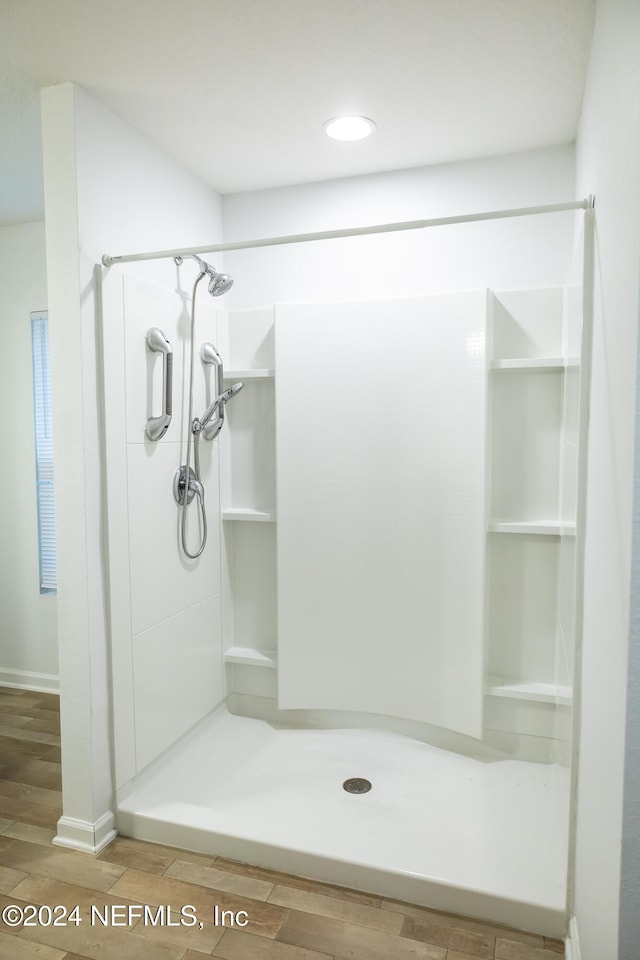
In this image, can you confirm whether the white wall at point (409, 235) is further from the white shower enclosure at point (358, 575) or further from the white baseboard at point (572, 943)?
the white baseboard at point (572, 943)

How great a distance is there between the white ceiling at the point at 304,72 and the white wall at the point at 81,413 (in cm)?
18

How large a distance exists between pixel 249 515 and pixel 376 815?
1.29m

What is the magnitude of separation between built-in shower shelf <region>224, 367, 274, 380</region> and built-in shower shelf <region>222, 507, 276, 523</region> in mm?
593

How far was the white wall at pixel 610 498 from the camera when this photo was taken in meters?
1.00

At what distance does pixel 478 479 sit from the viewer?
239 centimetres

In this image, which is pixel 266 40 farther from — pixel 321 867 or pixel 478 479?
pixel 321 867

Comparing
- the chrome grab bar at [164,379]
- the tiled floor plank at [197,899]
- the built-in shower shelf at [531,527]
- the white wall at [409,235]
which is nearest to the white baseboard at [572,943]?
the tiled floor plank at [197,899]

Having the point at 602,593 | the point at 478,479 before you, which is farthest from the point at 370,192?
the point at 602,593

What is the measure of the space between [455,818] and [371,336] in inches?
70.3

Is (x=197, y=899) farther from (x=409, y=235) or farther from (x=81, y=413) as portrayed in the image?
(x=409, y=235)

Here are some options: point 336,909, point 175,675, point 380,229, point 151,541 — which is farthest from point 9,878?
point 380,229

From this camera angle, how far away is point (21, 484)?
342 cm

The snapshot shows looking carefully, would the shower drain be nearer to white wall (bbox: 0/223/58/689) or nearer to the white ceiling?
white wall (bbox: 0/223/58/689)

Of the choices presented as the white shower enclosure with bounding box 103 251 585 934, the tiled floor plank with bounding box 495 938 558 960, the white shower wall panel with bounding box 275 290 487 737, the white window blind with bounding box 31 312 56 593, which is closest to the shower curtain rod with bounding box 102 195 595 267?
the white shower enclosure with bounding box 103 251 585 934
